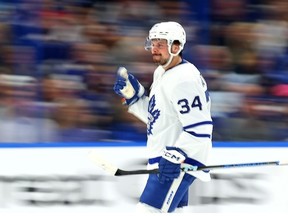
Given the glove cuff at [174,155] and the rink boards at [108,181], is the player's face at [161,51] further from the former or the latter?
the rink boards at [108,181]

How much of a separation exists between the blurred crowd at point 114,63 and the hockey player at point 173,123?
4.44 ft

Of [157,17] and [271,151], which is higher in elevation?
[157,17]

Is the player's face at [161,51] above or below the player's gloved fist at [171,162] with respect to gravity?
above

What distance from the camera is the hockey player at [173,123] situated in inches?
175

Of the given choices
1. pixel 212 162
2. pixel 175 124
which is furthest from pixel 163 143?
pixel 212 162

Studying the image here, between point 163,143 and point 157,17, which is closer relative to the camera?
point 163,143

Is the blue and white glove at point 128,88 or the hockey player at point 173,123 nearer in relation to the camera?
the hockey player at point 173,123

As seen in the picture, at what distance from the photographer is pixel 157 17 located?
20.1ft

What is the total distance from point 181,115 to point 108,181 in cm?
162

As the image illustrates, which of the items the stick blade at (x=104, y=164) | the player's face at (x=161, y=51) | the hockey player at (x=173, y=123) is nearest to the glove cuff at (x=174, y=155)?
the hockey player at (x=173, y=123)

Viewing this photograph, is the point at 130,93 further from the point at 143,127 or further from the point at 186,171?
the point at 143,127

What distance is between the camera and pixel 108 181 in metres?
5.95

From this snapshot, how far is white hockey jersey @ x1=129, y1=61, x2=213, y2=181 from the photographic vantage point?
445 centimetres

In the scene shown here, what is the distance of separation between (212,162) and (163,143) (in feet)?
4.62
